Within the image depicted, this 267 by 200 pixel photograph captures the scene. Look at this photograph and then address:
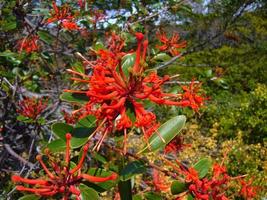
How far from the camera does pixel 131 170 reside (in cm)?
138

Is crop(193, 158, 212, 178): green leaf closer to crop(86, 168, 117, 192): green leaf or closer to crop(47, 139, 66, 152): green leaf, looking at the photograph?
crop(86, 168, 117, 192): green leaf

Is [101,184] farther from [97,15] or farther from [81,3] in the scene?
[97,15]

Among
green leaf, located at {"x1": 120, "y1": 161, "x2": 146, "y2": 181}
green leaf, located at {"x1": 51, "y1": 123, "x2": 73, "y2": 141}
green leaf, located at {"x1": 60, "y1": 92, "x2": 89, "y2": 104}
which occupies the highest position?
green leaf, located at {"x1": 60, "y1": 92, "x2": 89, "y2": 104}

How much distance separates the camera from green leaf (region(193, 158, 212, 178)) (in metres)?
1.54

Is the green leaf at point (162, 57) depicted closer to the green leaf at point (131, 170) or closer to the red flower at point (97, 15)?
the red flower at point (97, 15)

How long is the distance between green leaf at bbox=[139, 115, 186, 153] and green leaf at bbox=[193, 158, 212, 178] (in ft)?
0.62

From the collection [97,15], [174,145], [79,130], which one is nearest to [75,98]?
[79,130]

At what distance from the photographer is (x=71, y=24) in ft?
10.7

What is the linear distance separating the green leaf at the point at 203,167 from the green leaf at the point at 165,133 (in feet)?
0.62

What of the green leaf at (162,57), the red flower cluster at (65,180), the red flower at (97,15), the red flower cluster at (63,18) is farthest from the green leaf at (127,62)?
the red flower at (97,15)

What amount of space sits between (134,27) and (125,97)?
2.68 meters

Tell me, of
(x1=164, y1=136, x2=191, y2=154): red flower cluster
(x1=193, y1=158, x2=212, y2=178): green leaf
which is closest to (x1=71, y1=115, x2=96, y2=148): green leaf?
(x1=193, y1=158, x2=212, y2=178): green leaf

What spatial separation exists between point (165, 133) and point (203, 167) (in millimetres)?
222

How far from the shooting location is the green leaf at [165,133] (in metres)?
1.41
